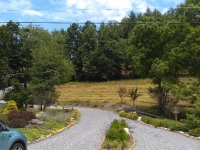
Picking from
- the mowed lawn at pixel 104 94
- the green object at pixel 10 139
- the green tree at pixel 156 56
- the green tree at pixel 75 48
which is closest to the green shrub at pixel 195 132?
the green tree at pixel 156 56

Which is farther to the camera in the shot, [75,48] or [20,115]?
[75,48]

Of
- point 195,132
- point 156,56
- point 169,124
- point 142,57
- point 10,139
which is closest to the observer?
point 10,139

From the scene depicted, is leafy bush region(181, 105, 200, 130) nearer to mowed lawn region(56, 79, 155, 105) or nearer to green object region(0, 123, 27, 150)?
green object region(0, 123, 27, 150)

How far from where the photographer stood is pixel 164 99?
103ft

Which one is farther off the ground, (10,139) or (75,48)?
(75,48)

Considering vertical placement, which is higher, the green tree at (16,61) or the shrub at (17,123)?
the green tree at (16,61)

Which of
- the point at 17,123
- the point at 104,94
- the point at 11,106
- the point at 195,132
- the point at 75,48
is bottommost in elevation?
the point at 104,94

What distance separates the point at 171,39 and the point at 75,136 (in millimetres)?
20533

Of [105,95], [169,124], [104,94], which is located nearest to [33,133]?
[169,124]

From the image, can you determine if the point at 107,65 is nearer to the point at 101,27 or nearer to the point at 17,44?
the point at 101,27

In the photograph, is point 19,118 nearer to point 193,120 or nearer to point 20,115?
point 20,115

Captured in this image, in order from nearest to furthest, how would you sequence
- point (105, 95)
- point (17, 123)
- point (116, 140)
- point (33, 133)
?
point (116, 140) → point (33, 133) → point (17, 123) → point (105, 95)

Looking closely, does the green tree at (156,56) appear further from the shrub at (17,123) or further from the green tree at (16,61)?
the shrub at (17,123)

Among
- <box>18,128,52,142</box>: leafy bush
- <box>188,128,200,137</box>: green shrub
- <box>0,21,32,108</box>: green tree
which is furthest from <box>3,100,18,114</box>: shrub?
<box>188,128,200,137</box>: green shrub
